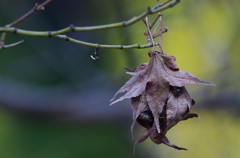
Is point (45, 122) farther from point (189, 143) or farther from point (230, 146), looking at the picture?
point (230, 146)

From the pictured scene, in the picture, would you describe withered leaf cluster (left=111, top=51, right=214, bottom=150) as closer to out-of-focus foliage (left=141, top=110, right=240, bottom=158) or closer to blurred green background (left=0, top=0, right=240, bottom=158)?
blurred green background (left=0, top=0, right=240, bottom=158)

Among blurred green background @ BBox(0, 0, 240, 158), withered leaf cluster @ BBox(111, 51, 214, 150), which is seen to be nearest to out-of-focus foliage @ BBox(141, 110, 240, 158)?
blurred green background @ BBox(0, 0, 240, 158)

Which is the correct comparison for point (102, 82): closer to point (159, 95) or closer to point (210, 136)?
point (210, 136)

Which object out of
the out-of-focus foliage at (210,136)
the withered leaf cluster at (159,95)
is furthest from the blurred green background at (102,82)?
the withered leaf cluster at (159,95)

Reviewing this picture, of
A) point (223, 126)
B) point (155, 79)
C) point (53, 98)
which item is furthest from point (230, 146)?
point (155, 79)

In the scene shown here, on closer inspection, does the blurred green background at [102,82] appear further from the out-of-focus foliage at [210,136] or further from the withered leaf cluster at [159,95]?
the withered leaf cluster at [159,95]
